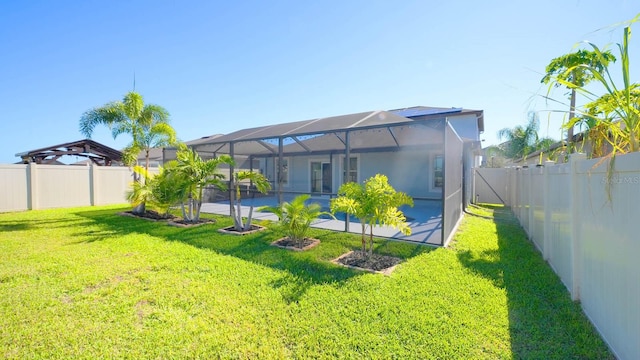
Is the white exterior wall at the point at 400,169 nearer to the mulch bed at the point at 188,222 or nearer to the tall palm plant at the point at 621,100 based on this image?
the mulch bed at the point at 188,222

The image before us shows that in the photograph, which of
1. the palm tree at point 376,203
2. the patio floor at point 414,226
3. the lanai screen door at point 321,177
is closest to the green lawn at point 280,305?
the patio floor at point 414,226

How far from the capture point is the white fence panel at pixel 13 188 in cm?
1045

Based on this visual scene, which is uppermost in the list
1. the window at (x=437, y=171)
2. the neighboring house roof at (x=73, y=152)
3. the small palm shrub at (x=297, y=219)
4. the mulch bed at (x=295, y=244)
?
the neighboring house roof at (x=73, y=152)

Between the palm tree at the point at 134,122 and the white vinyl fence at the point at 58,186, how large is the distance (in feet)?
7.28

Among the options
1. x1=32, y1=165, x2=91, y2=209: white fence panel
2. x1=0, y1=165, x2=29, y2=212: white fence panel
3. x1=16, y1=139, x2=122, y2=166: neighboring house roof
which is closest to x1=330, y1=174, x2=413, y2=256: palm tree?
x1=32, y1=165, x2=91, y2=209: white fence panel

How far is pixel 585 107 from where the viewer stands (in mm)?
2369

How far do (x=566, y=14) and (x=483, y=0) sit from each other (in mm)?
3046

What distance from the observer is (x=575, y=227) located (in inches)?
124

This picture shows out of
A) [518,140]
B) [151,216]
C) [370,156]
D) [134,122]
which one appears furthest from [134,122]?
[518,140]

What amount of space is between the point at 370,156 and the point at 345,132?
6304 millimetres

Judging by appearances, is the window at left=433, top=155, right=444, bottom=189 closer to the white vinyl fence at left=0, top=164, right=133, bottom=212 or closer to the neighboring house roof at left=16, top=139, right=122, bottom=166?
the white vinyl fence at left=0, top=164, right=133, bottom=212

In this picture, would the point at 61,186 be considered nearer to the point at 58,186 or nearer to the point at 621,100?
the point at 58,186

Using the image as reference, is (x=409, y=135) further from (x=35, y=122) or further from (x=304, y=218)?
(x=35, y=122)

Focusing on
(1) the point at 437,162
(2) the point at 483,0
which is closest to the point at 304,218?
(2) the point at 483,0
